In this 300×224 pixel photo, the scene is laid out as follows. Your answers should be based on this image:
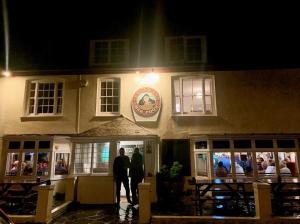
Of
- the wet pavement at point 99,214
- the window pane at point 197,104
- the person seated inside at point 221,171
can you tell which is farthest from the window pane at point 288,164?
the wet pavement at point 99,214

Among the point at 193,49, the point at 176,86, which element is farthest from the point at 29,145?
the point at 193,49

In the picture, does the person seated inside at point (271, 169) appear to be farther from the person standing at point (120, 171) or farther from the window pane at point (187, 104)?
the person standing at point (120, 171)

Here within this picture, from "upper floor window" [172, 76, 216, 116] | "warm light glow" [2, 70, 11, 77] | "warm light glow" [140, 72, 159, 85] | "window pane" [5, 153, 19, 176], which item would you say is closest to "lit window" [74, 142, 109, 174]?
"window pane" [5, 153, 19, 176]

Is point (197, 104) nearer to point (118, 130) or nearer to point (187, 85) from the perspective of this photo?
point (187, 85)

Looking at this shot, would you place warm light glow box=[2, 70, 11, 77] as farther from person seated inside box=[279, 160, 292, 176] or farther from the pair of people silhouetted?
person seated inside box=[279, 160, 292, 176]

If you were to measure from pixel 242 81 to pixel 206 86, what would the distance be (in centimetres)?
178

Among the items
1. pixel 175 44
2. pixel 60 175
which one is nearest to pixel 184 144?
pixel 175 44

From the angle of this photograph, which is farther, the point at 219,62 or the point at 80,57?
the point at 80,57

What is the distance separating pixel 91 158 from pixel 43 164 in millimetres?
2854

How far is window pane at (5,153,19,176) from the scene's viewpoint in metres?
11.7

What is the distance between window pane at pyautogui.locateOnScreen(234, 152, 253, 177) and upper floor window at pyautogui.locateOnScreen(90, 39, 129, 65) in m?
7.56

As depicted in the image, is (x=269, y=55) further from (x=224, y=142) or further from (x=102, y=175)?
(x=102, y=175)

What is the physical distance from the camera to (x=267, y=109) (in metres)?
11.7

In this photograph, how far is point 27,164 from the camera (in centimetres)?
1176
